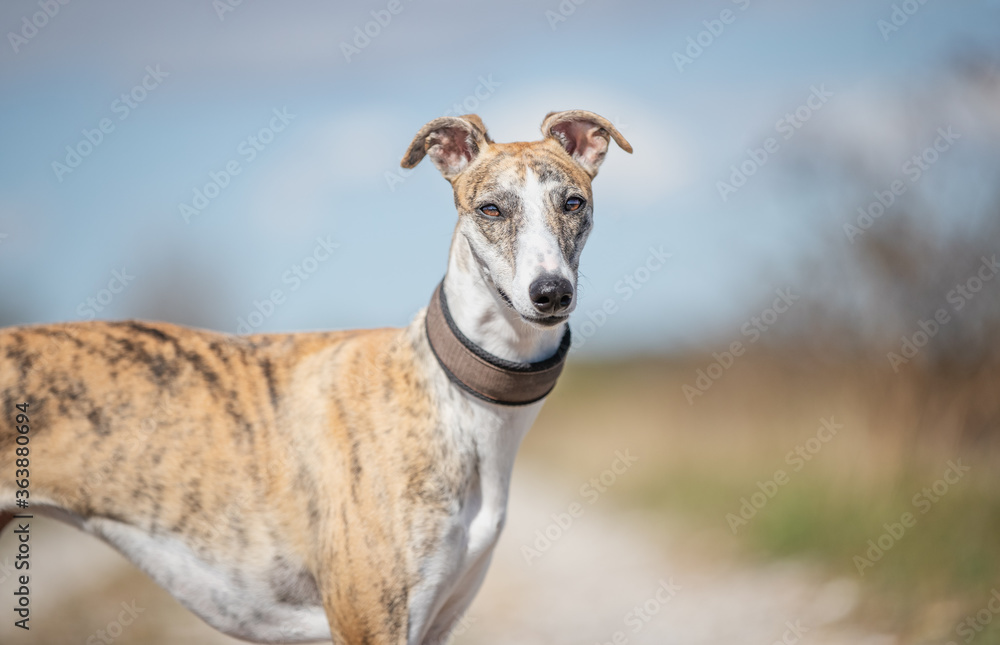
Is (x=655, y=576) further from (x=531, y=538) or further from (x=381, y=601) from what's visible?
(x=381, y=601)

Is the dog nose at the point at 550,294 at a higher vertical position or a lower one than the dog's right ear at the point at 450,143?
lower

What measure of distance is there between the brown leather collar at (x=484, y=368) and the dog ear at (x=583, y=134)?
2.91 feet

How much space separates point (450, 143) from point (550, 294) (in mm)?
1003

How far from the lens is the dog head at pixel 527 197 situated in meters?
2.56

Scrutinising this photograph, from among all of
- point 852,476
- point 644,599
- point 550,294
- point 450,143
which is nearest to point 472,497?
point 550,294

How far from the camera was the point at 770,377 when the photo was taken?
22.3 feet

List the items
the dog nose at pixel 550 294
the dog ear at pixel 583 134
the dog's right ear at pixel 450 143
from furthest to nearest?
the dog ear at pixel 583 134
the dog's right ear at pixel 450 143
the dog nose at pixel 550 294

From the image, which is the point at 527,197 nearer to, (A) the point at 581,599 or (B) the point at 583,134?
(B) the point at 583,134

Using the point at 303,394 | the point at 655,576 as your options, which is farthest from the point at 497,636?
the point at 303,394

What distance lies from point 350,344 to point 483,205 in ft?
2.68

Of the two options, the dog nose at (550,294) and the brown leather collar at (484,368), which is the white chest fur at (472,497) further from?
the dog nose at (550,294)

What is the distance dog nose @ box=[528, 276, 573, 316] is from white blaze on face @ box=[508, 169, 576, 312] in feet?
0.06

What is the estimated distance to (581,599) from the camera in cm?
614

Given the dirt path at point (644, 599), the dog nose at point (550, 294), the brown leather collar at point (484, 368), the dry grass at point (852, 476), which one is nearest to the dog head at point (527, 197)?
the dog nose at point (550, 294)
